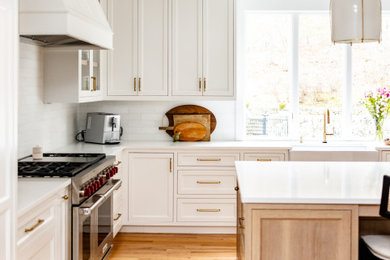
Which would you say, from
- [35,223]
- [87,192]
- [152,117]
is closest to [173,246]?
[152,117]

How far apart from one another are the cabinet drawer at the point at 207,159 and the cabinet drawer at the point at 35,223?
6.89 feet

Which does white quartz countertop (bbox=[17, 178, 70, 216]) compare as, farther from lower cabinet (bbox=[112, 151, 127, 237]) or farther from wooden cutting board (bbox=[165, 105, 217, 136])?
wooden cutting board (bbox=[165, 105, 217, 136])

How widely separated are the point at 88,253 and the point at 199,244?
154 cm

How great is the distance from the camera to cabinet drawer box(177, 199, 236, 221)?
477 cm

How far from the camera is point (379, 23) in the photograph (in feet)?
9.42

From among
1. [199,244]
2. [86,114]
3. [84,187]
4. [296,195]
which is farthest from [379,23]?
[86,114]

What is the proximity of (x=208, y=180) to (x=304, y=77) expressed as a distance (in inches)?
63.4

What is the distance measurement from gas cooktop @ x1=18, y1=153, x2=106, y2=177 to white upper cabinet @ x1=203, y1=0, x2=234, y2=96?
1480mm

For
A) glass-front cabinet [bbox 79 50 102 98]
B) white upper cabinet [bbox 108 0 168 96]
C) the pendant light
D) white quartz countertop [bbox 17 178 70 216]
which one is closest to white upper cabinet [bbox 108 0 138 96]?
white upper cabinet [bbox 108 0 168 96]

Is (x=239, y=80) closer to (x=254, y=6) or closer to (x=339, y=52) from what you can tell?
(x=254, y=6)

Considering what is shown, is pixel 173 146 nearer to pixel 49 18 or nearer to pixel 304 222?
pixel 49 18

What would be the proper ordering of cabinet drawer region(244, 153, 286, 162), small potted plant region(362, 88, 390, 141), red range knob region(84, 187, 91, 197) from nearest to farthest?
red range knob region(84, 187, 91, 197), cabinet drawer region(244, 153, 286, 162), small potted plant region(362, 88, 390, 141)

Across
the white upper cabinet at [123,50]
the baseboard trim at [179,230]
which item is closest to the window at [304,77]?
the baseboard trim at [179,230]

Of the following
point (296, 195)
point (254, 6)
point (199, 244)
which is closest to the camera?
point (296, 195)
